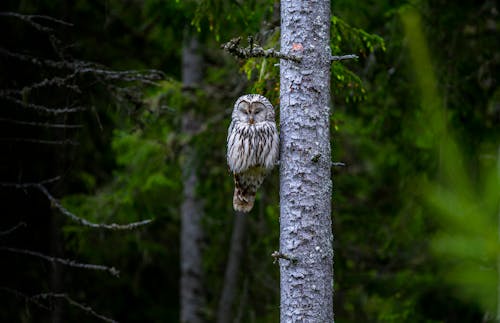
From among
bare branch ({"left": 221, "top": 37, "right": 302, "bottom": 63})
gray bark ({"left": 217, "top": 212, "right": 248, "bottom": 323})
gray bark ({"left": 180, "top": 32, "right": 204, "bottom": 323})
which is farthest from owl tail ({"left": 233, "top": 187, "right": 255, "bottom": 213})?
gray bark ({"left": 180, "top": 32, "right": 204, "bottom": 323})

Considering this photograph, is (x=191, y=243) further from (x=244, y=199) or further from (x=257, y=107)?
(x=257, y=107)

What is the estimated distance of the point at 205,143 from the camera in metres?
8.34

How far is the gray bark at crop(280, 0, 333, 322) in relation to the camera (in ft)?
13.8

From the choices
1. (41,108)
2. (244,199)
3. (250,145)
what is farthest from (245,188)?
(41,108)

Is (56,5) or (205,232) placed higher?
(56,5)

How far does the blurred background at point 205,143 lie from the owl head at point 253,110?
47cm

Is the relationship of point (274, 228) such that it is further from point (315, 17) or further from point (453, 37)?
point (315, 17)

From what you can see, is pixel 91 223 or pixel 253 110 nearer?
pixel 253 110

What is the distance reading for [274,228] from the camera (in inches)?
373

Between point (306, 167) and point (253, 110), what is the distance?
0.80 metres

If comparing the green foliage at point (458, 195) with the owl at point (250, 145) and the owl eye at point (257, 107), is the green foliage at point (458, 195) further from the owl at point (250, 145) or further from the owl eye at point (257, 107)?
the owl eye at point (257, 107)

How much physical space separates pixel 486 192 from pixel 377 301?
7.94 metres

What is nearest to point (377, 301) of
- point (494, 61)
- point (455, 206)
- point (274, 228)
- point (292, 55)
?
point (274, 228)

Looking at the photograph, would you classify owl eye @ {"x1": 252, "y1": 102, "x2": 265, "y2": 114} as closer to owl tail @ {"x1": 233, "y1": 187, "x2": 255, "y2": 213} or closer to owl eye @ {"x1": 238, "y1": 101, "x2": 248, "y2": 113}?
owl eye @ {"x1": 238, "y1": 101, "x2": 248, "y2": 113}
